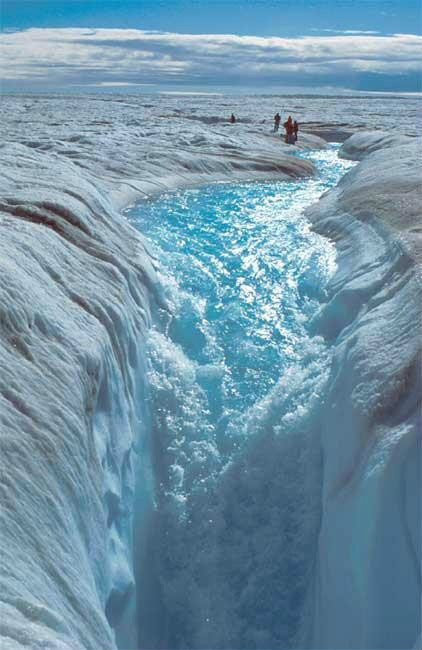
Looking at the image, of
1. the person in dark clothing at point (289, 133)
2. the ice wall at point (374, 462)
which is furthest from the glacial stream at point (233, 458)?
the person in dark clothing at point (289, 133)

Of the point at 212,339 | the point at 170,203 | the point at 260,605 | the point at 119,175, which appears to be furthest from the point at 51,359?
the point at 119,175

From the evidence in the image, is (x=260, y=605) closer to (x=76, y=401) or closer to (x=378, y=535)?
(x=378, y=535)

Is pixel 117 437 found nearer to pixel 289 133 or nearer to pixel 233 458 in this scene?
pixel 233 458

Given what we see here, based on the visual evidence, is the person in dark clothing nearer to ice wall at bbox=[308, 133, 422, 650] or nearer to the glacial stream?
the glacial stream

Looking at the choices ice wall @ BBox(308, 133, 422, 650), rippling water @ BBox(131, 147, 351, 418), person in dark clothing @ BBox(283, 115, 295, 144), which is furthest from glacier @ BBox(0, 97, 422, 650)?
person in dark clothing @ BBox(283, 115, 295, 144)

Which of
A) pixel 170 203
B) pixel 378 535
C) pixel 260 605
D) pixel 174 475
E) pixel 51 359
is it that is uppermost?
pixel 170 203
